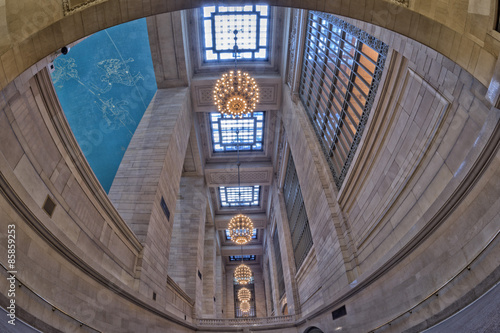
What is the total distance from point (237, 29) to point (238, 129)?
5811 millimetres

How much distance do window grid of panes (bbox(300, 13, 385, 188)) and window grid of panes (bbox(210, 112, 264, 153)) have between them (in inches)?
213

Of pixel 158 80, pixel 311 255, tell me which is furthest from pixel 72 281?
pixel 158 80

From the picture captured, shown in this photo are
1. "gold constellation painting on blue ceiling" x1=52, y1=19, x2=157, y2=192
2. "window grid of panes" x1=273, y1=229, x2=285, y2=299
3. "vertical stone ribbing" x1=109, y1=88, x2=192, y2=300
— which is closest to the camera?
"vertical stone ribbing" x1=109, y1=88, x2=192, y2=300

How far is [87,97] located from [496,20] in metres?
9.75

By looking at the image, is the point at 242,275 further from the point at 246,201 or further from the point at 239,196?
the point at 246,201

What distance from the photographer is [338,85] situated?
320 inches

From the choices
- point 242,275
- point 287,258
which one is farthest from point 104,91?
point 242,275

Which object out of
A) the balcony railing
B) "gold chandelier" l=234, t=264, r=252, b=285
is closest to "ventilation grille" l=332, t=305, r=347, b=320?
the balcony railing

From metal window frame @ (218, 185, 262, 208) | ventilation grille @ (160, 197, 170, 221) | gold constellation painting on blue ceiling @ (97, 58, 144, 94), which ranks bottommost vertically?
ventilation grille @ (160, 197, 170, 221)

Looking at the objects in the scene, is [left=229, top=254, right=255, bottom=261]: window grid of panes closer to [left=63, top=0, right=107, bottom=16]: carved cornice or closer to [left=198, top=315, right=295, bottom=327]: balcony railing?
[left=198, top=315, right=295, bottom=327]: balcony railing

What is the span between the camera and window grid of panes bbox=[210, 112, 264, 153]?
16.0 metres

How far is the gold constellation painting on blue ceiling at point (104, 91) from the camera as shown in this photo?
813 cm

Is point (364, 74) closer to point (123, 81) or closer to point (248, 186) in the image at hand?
point (123, 81)

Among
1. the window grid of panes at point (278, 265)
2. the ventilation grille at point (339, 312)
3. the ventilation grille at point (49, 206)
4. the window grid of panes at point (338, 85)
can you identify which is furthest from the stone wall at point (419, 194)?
the window grid of panes at point (278, 265)
